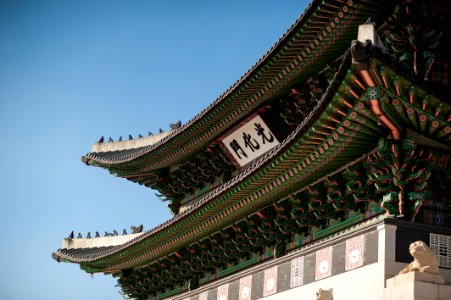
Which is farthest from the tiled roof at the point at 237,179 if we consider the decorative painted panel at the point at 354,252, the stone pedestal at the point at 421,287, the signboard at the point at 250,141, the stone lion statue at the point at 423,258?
the stone pedestal at the point at 421,287

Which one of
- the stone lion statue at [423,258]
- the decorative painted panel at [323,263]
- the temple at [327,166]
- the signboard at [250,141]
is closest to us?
the stone lion statue at [423,258]

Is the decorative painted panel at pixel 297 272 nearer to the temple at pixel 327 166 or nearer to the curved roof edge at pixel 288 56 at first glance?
the temple at pixel 327 166

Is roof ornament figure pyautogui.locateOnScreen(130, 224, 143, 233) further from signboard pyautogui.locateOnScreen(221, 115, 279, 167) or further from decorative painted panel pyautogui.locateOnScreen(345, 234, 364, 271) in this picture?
decorative painted panel pyautogui.locateOnScreen(345, 234, 364, 271)

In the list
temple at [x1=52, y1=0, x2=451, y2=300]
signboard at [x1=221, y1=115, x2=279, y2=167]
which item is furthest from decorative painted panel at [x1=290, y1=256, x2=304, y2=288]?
signboard at [x1=221, y1=115, x2=279, y2=167]

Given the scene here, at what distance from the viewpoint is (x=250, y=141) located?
25.9 meters

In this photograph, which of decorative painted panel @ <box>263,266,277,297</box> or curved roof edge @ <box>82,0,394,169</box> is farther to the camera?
decorative painted panel @ <box>263,266,277,297</box>

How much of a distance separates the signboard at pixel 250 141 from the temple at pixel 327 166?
4cm

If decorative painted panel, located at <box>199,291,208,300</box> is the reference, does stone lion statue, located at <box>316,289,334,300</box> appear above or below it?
below

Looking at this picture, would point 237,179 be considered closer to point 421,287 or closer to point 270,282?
point 270,282

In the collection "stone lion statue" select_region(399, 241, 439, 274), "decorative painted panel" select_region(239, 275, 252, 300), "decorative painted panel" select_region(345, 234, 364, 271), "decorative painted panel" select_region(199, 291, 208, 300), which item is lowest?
"stone lion statue" select_region(399, 241, 439, 274)

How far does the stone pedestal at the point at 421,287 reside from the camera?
14.5 meters

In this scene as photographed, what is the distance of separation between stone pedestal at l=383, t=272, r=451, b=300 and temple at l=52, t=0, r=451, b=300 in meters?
0.04

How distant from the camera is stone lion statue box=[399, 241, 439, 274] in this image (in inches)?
579

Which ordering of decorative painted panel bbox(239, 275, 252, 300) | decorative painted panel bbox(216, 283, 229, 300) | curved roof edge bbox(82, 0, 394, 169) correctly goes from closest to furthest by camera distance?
curved roof edge bbox(82, 0, 394, 169), decorative painted panel bbox(239, 275, 252, 300), decorative painted panel bbox(216, 283, 229, 300)
